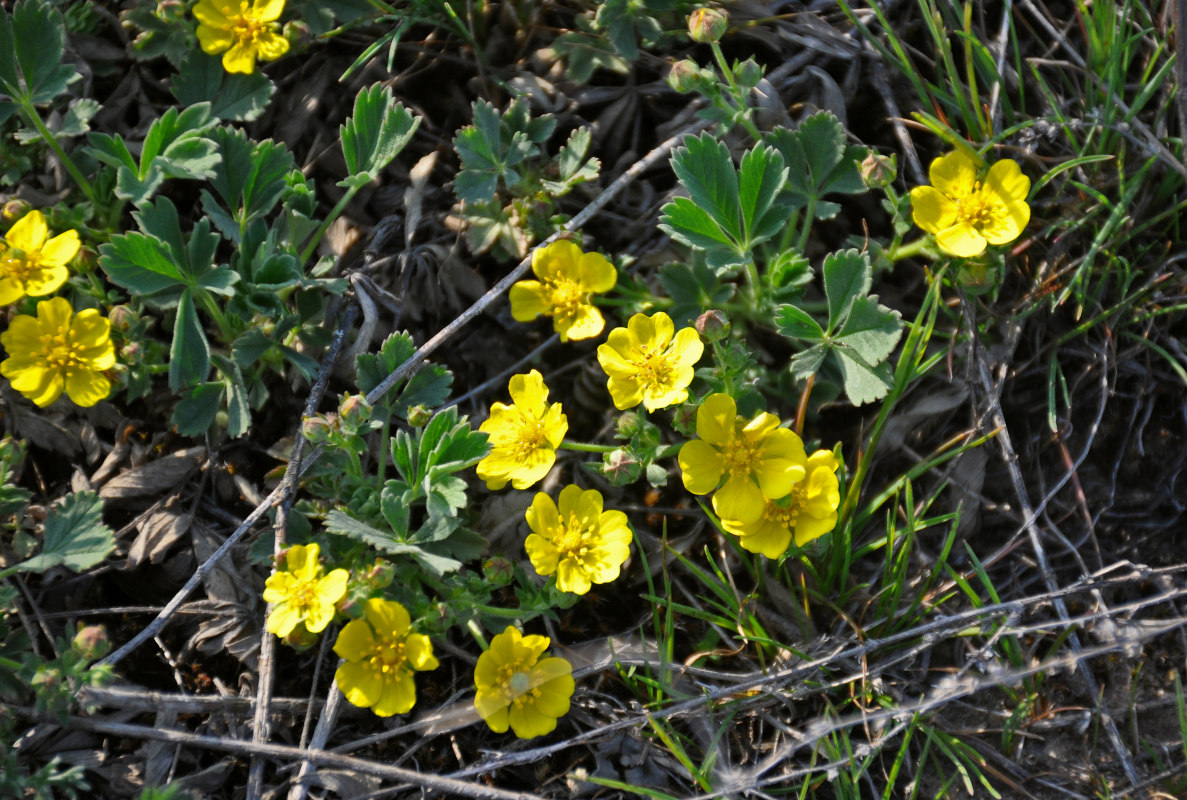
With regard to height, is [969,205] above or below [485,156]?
below

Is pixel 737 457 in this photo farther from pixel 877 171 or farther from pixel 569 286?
pixel 877 171

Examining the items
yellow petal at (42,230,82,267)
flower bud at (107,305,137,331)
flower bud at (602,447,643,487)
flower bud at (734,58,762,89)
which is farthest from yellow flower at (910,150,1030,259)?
yellow petal at (42,230,82,267)

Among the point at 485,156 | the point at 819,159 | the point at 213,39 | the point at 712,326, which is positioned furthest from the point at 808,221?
the point at 213,39

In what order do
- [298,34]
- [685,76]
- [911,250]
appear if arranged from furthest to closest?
[298,34], [911,250], [685,76]

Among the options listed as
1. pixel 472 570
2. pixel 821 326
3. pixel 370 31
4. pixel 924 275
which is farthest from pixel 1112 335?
pixel 370 31

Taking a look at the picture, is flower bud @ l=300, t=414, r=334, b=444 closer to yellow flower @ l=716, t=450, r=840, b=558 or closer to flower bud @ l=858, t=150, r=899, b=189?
yellow flower @ l=716, t=450, r=840, b=558

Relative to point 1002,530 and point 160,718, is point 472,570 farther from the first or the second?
point 1002,530
